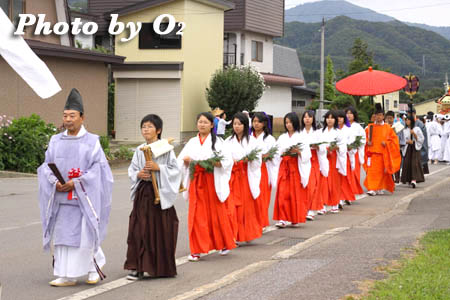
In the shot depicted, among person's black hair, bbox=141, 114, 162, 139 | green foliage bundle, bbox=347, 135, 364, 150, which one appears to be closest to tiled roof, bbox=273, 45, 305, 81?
green foliage bundle, bbox=347, 135, 364, 150

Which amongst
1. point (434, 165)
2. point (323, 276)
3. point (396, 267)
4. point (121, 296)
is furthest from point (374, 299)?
point (434, 165)

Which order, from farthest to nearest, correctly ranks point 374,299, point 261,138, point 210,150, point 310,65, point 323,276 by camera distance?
point 310,65 → point 261,138 → point 210,150 → point 323,276 → point 374,299

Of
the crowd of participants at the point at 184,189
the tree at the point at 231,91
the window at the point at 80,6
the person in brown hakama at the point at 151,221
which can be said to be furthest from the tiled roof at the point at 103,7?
the person in brown hakama at the point at 151,221

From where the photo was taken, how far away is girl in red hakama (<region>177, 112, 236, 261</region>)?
9.11 metres

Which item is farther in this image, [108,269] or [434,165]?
[434,165]

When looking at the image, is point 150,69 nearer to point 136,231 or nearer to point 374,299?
point 136,231

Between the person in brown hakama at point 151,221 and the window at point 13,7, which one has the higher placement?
the window at point 13,7

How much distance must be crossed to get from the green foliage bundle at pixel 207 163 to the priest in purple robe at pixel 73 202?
1.58m

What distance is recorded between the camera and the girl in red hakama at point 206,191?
9.11 m

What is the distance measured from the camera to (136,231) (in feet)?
26.2

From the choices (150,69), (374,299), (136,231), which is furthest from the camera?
(150,69)

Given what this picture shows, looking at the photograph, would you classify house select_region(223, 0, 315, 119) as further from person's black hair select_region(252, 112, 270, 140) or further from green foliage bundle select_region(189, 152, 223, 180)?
green foliage bundle select_region(189, 152, 223, 180)

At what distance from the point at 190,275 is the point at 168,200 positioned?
970mm

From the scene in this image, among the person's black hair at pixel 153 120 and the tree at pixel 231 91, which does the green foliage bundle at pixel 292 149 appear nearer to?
the person's black hair at pixel 153 120
